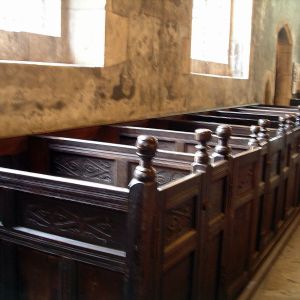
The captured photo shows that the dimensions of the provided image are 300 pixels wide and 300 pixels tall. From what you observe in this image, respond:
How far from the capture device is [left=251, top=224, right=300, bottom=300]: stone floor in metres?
2.74

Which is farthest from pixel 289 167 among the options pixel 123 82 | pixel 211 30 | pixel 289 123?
pixel 211 30

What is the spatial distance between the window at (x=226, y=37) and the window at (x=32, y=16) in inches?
130

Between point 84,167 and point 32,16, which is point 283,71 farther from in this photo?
point 84,167

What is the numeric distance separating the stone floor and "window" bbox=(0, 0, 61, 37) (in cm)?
235

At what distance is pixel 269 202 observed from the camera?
3182mm

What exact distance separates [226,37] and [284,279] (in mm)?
4773

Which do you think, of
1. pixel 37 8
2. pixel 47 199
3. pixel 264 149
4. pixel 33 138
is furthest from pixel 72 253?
pixel 37 8

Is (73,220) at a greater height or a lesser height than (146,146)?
lesser

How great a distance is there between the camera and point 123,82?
3729mm

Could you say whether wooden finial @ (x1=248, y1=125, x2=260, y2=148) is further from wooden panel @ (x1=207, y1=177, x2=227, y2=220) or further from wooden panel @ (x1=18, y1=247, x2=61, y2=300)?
wooden panel @ (x1=18, y1=247, x2=61, y2=300)

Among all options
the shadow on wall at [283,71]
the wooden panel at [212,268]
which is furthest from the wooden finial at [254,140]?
the shadow on wall at [283,71]

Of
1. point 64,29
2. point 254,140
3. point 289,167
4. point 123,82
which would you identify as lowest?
point 289,167

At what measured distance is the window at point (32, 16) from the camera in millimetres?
3094

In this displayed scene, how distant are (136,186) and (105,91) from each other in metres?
2.20
